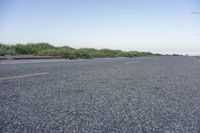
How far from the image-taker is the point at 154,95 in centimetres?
465

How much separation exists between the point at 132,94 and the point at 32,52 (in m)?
25.1

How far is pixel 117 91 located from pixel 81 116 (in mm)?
1902

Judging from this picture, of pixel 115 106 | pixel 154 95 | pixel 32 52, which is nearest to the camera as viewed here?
pixel 115 106

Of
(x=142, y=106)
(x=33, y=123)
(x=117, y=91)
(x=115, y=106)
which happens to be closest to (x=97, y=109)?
(x=115, y=106)

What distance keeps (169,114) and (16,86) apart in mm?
2722

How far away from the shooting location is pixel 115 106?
144 inches

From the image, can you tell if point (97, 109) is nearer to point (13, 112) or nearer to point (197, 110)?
point (13, 112)

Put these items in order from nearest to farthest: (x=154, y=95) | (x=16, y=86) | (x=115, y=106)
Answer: (x=115, y=106) < (x=154, y=95) < (x=16, y=86)

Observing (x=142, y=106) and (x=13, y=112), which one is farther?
(x=142, y=106)

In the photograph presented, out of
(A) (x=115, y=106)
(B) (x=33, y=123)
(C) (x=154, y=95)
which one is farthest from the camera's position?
(C) (x=154, y=95)

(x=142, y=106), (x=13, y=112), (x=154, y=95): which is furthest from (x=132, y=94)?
(x=13, y=112)

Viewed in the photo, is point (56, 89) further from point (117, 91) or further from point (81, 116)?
point (81, 116)

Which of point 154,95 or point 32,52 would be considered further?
point 32,52

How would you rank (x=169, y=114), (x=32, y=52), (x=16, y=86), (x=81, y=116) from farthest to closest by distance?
(x=32, y=52), (x=16, y=86), (x=169, y=114), (x=81, y=116)
